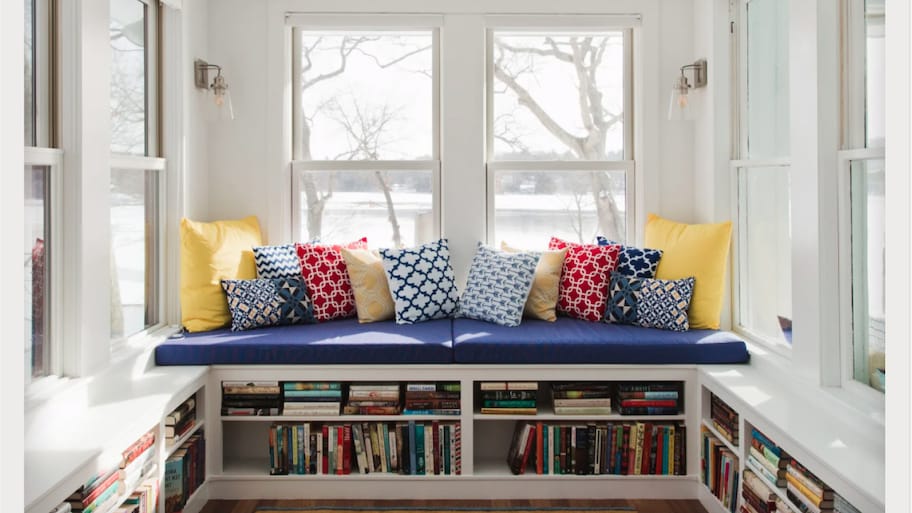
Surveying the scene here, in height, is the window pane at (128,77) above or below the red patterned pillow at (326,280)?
above

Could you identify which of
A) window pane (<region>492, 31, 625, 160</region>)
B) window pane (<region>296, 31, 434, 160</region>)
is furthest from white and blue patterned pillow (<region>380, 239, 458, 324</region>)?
window pane (<region>492, 31, 625, 160</region>)

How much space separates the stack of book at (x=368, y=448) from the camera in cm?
321

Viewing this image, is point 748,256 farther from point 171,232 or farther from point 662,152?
point 171,232

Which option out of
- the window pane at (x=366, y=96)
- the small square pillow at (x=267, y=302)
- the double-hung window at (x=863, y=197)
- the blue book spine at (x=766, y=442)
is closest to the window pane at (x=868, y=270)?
the double-hung window at (x=863, y=197)

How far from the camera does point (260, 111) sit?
3.94 m

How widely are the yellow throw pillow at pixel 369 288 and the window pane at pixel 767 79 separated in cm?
190

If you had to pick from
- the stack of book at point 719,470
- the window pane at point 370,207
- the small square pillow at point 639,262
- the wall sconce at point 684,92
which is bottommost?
the stack of book at point 719,470

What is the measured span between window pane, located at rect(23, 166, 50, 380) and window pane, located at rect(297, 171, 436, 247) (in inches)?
65.6

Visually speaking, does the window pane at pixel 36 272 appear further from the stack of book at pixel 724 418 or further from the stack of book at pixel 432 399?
the stack of book at pixel 724 418

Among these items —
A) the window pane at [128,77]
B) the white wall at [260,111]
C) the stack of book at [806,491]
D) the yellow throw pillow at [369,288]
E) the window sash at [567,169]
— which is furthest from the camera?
the window sash at [567,169]

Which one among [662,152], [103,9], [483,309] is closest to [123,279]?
[103,9]

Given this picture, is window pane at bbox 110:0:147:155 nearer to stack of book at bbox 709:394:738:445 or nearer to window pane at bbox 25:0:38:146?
window pane at bbox 25:0:38:146

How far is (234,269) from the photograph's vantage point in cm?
359

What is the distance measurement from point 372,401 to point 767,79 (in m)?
2.26
